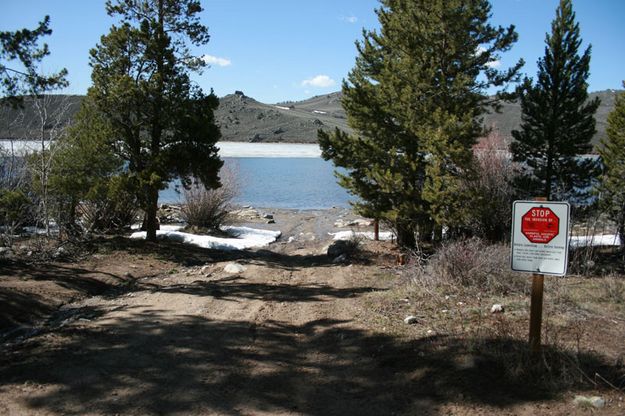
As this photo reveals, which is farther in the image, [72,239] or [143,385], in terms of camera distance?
[72,239]

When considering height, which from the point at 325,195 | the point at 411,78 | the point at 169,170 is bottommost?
the point at 325,195

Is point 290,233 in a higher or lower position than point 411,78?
lower

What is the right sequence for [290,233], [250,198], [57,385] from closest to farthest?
[57,385] < [290,233] < [250,198]

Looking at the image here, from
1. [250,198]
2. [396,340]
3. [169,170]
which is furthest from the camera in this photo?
[250,198]

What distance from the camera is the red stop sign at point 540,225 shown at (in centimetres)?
460

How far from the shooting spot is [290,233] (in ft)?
74.9

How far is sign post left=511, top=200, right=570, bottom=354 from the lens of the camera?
4.55m

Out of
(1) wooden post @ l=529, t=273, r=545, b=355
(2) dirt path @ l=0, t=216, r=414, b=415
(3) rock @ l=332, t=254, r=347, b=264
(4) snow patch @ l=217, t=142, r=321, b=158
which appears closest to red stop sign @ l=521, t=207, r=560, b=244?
(1) wooden post @ l=529, t=273, r=545, b=355

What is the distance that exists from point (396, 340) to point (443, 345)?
0.64 meters

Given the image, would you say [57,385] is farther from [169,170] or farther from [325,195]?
[325,195]

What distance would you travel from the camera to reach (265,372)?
5.17 m

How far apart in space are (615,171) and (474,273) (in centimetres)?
1138

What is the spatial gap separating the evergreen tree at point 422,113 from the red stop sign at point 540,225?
23.8 ft

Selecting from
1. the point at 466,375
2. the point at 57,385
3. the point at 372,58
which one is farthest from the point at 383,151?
the point at 57,385
